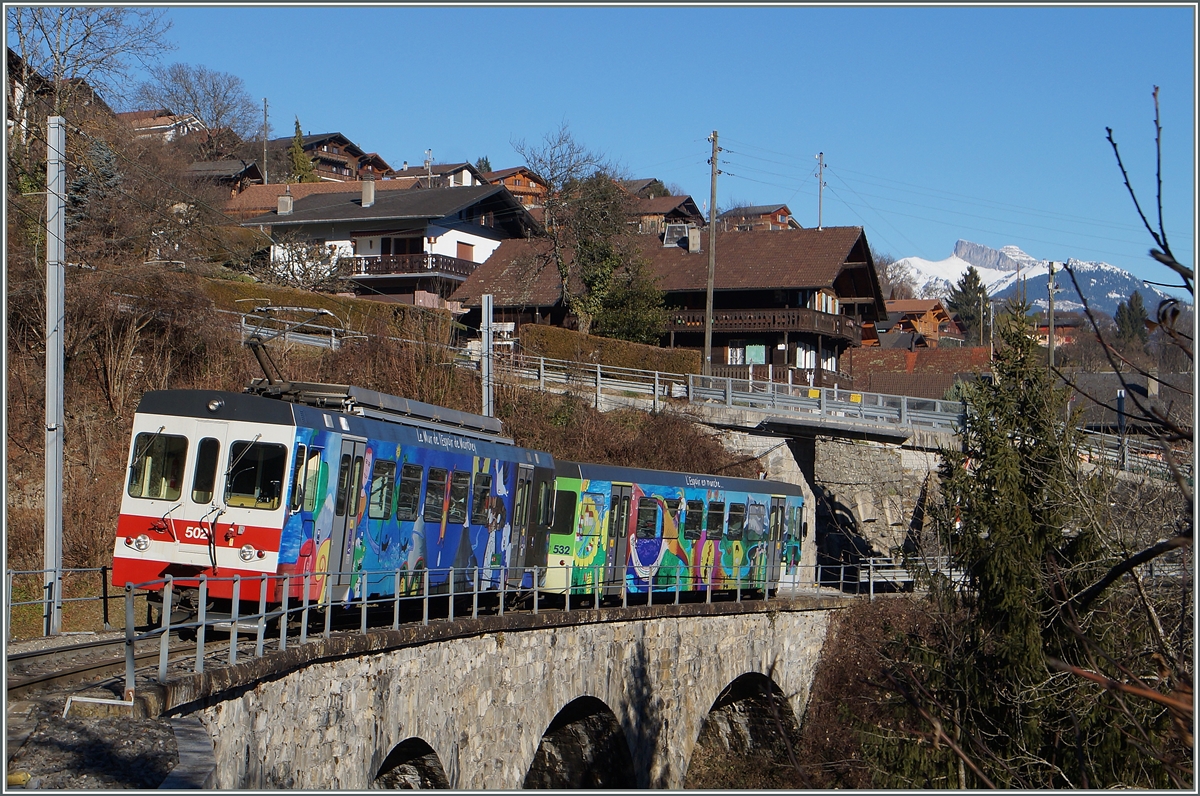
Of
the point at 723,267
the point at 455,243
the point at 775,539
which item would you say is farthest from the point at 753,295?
the point at 775,539

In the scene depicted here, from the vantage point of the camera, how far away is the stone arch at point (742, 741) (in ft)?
87.2

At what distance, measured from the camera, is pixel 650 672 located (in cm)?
→ 2222

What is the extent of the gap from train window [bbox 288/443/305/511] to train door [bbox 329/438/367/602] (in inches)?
25.0

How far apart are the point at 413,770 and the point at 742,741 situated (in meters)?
14.4

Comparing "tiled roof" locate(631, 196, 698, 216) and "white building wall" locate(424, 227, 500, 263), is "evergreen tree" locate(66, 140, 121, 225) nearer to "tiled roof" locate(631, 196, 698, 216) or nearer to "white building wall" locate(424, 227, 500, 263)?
"white building wall" locate(424, 227, 500, 263)

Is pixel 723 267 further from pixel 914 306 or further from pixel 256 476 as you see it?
pixel 914 306

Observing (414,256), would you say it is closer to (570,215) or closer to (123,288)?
(570,215)

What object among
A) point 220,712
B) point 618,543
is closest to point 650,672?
point 618,543

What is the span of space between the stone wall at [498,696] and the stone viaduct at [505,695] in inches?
1.0

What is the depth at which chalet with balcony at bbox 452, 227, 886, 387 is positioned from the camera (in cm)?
5219

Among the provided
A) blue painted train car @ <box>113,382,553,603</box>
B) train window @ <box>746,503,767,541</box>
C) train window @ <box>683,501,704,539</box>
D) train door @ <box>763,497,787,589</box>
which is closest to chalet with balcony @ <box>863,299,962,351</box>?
train door @ <box>763,497,787,589</box>

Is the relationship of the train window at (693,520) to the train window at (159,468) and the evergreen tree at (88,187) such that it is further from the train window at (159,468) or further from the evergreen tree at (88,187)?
the evergreen tree at (88,187)

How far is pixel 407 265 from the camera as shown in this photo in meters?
58.1

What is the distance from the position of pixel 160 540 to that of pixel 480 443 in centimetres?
574
